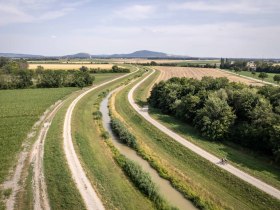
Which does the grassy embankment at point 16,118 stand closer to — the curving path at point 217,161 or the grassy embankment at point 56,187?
the grassy embankment at point 56,187

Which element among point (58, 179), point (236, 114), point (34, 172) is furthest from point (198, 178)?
point (236, 114)

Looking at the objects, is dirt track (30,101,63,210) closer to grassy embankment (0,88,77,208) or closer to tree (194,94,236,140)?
grassy embankment (0,88,77,208)

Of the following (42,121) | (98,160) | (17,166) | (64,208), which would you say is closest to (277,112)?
(98,160)

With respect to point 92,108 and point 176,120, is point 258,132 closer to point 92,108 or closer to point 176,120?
point 176,120

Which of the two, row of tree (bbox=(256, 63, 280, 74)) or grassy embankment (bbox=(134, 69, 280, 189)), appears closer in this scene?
grassy embankment (bbox=(134, 69, 280, 189))

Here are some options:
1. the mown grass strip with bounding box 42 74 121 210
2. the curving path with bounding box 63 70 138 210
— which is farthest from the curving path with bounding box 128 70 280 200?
the mown grass strip with bounding box 42 74 121 210

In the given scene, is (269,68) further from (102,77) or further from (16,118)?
(16,118)

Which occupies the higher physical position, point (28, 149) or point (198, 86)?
point (198, 86)
